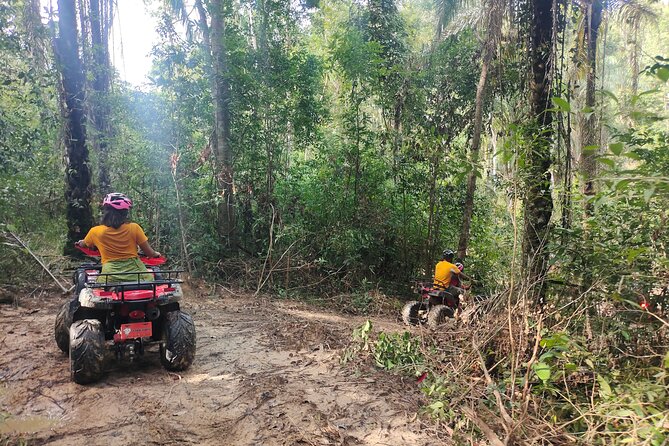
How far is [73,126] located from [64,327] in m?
5.71

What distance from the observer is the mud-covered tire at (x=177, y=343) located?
4.57 meters

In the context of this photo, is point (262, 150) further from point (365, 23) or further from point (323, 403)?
point (323, 403)

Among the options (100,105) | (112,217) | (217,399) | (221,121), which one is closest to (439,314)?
(217,399)

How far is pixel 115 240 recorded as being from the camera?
4770mm

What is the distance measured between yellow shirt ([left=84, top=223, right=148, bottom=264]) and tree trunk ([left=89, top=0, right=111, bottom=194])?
610 centimetres

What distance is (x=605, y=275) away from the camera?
395 cm

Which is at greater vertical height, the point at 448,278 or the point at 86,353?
the point at 86,353

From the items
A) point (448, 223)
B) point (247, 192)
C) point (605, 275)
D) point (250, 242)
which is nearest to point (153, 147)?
point (247, 192)

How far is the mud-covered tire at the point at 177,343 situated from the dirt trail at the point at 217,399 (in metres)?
0.12

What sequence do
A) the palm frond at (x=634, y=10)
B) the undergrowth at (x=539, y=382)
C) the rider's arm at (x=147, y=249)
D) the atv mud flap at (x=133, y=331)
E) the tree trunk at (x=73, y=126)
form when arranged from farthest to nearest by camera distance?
the palm frond at (x=634, y=10) → the tree trunk at (x=73, y=126) → the rider's arm at (x=147, y=249) → the atv mud flap at (x=133, y=331) → the undergrowth at (x=539, y=382)

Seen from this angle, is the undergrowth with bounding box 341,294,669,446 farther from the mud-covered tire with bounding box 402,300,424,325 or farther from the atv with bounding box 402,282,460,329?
the mud-covered tire with bounding box 402,300,424,325

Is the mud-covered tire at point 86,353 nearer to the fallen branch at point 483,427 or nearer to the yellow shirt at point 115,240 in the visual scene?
the yellow shirt at point 115,240

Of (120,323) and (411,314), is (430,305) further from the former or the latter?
(120,323)

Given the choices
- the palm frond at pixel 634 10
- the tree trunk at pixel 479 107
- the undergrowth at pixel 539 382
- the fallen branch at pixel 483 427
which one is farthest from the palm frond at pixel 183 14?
the palm frond at pixel 634 10
